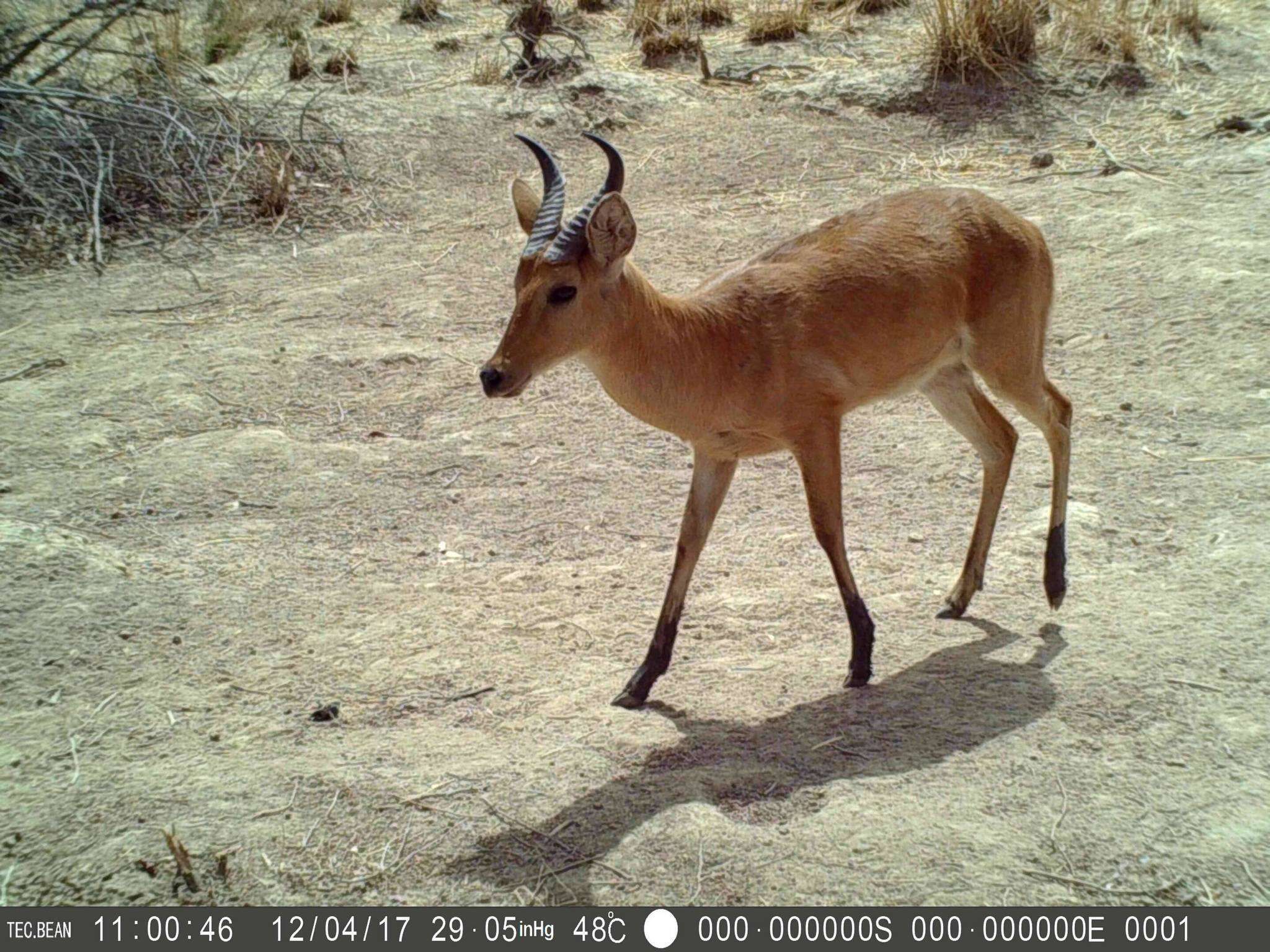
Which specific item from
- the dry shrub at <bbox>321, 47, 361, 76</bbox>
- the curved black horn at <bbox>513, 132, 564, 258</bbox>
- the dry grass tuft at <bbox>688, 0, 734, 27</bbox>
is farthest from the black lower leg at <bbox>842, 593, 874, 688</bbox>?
the dry grass tuft at <bbox>688, 0, 734, 27</bbox>

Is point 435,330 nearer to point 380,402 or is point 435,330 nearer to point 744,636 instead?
point 380,402

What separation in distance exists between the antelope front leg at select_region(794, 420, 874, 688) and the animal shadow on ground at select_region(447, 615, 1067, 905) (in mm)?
136

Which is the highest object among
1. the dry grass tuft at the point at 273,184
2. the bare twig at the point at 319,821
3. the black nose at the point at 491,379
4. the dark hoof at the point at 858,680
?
the black nose at the point at 491,379

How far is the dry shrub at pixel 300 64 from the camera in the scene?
1114 centimetres

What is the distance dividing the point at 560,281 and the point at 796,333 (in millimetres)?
934

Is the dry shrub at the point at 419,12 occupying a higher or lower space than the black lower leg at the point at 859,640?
higher

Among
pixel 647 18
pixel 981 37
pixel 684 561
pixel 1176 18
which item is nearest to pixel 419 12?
pixel 647 18

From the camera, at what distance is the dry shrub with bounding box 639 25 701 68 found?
11.3 metres

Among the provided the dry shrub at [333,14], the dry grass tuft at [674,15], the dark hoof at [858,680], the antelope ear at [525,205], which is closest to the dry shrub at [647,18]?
the dry grass tuft at [674,15]

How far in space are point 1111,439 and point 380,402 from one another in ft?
12.8

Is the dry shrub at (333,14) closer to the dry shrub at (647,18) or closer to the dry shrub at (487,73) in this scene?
the dry shrub at (487,73)

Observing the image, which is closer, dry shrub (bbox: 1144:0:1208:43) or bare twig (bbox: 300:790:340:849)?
bare twig (bbox: 300:790:340:849)
